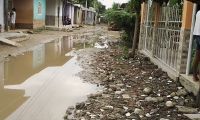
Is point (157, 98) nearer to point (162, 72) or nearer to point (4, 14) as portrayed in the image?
point (162, 72)

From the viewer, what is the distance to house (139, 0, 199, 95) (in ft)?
28.9

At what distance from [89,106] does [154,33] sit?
265 inches

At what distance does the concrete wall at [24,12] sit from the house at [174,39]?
18067 millimetres

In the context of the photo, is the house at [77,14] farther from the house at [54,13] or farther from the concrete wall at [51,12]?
the concrete wall at [51,12]

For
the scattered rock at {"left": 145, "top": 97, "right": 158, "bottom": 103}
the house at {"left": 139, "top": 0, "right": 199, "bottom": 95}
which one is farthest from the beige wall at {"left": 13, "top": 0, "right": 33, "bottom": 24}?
the scattered rock at {"left": 145, "top": 97, "right": 158, "bottom": 103}

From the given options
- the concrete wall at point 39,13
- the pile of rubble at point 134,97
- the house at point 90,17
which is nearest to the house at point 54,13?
the concrete wall at point 39,13

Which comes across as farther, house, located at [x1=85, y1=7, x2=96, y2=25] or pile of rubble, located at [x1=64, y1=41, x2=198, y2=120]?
house, located at [x1=85, y1=7, x2=96, y2=25]

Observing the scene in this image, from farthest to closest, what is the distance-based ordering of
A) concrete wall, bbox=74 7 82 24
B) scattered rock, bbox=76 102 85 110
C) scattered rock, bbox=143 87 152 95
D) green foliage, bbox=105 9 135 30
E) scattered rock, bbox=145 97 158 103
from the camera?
concrete wall, bbox=74 7 82 24, green foliage, bbox=105 9 135 30, scattered rock, bbox=143 87 152 95, scattered rock, bbox=145 97 158 103, scattered rock, bbox=76 102 85 110

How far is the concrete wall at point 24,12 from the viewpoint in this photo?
105ft

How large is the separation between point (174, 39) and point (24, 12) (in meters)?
23.6

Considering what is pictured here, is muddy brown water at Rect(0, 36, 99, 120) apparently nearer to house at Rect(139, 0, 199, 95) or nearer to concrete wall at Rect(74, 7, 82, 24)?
house at Rect(139, 0, 199, 95)

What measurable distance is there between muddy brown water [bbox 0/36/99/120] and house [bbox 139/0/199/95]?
2.32 metres

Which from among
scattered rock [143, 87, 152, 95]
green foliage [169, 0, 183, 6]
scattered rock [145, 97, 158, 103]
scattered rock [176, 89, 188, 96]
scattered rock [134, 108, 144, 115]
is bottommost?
scattered rock [134, 108, 144, 115]

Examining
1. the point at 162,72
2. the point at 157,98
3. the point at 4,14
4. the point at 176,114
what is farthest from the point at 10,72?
the point at 4,14
